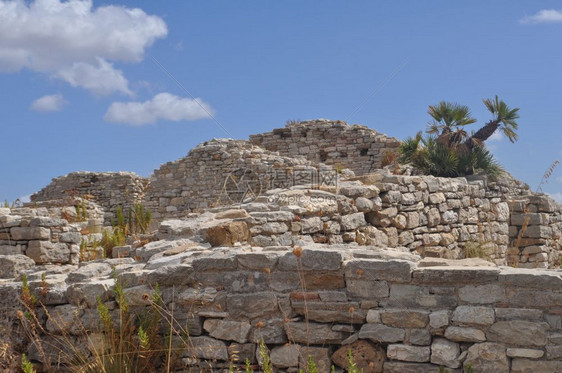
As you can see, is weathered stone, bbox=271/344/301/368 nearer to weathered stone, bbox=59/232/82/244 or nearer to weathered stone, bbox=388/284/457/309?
weathered stone, bbox=388/284/457/309

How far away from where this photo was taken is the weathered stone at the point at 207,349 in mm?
4902

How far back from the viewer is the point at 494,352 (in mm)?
4359

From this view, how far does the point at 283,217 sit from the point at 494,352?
3.23 meters

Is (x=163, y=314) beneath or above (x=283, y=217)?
beneath

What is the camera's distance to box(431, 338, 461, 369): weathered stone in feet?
14.6

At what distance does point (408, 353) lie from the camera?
4.55 metres

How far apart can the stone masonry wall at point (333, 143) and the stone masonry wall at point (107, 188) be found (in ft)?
13.9

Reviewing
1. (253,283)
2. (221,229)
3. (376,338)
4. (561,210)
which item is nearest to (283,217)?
(221,229)

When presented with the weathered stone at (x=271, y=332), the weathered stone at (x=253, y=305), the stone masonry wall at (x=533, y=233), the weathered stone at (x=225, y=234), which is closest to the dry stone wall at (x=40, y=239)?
the weathered stone at (x=225, y=234)

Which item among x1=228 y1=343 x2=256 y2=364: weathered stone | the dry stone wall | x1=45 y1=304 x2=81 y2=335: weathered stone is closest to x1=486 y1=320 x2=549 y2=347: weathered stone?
x1=228 y1=343 x2=256 y2=364: weathered stone

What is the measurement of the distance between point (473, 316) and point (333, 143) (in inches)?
600

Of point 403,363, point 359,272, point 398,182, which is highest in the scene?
point 398,182

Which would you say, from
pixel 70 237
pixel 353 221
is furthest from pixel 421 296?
pixel 70 237

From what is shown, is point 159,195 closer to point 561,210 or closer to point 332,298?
point 561,210
